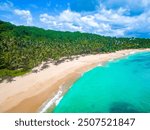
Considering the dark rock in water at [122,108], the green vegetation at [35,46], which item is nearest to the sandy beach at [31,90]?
the green vegetation at [35,46]

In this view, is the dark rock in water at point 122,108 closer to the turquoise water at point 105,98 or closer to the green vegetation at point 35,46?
the turquoise water at point 105,98

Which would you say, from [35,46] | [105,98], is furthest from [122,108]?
[35,46]

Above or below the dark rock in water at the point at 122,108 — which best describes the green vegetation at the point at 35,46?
above

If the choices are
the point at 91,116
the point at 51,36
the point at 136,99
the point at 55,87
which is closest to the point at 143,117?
the point at 91,116

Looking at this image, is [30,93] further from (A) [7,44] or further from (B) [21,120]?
(A) [7,44]

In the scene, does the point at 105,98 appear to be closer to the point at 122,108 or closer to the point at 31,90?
the point at 122,108

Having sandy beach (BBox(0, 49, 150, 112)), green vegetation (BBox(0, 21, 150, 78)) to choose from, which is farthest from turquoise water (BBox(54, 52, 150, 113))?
green vegetation (BBox(0, 21, 150, 78))
